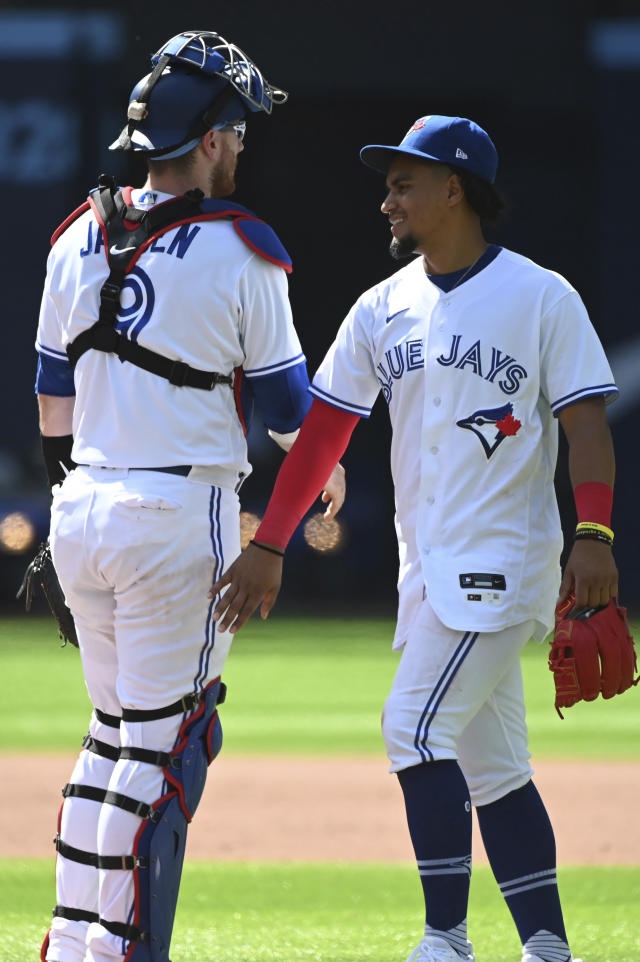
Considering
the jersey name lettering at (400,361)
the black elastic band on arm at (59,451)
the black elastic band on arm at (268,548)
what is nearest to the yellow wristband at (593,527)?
the jersey name lettering at (400,361)

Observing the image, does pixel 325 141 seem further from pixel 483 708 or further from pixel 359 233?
pixel 483 708

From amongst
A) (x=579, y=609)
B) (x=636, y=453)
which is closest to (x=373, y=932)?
(x=579, y=609)

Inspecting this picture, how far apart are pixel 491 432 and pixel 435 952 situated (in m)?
1.20

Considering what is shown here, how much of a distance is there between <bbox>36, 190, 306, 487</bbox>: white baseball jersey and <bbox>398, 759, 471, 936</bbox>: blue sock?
839 millimetres

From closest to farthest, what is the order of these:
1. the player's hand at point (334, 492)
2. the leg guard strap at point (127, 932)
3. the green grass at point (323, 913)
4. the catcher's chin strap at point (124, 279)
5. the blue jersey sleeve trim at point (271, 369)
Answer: the leg guard strap at point (127, 932) → the catcher's chin strap at point (124, 279) → the blue jersey sleeve trim at point (271, 369) → the player's hand at point (334, 492) → the green grass at point (323, 913)

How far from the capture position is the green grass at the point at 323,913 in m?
4.29

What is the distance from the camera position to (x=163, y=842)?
3.32 m

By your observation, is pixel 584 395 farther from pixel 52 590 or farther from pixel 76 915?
pixel 76 915

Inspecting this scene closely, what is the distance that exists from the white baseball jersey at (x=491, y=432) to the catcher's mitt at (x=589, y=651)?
14 centimetres

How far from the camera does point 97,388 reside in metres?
3.45

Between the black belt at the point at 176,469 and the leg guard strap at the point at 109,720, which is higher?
the black belt at the point at 176,469

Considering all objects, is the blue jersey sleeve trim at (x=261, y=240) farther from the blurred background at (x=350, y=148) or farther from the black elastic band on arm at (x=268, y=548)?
the blurred background at (x=350, y=148)

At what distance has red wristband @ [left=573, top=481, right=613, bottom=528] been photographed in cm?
339

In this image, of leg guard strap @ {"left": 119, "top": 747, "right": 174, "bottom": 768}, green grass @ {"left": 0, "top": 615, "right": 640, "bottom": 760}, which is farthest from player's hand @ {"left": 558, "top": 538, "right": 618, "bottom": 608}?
green grass @ {"left": 0, "top": 615, "right": 640, "bottom": 760}
